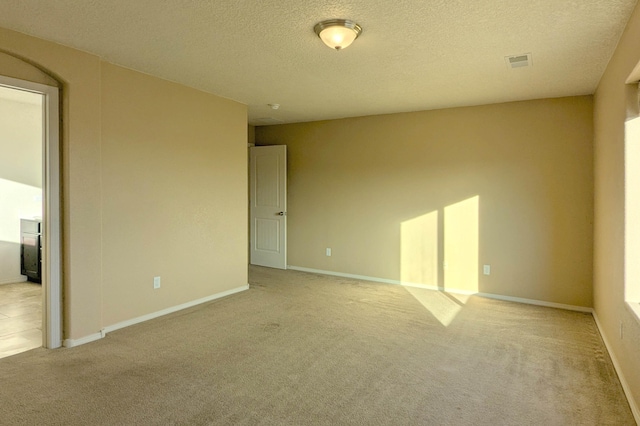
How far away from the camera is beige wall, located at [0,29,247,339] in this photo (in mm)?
3158

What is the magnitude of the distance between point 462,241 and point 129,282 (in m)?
3.94

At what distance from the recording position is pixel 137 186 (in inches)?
149

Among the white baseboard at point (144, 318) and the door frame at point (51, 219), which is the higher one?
the door frame at point (51, 219)

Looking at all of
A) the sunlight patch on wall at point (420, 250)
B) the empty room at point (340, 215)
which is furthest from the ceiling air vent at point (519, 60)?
the sunlight patch on wall at point (420, 250)

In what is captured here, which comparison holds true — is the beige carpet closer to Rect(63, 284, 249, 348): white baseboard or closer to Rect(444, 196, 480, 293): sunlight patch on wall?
Rect(63, 284, 249, 348): white baseboard

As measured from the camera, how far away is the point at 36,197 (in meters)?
5.75

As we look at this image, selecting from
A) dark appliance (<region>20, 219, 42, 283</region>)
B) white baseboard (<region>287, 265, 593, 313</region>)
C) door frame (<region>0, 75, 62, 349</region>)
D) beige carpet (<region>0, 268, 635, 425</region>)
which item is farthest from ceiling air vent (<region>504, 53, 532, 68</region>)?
dark appliance (<region>20, 219, 42, 283</region>)

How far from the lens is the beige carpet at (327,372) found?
2.27m

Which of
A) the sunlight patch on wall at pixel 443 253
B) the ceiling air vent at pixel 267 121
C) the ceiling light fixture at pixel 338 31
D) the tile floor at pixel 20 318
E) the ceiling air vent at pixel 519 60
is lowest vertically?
the tile floor at pixel 20 318

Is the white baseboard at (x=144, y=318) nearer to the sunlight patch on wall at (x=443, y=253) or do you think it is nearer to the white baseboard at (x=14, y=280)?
the sunlight patch on wall at (x=443, y=253)

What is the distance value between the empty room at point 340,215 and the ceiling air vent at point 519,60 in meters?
0.03

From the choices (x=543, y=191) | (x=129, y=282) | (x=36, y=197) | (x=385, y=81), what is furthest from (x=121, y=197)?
(x=543, y=191)

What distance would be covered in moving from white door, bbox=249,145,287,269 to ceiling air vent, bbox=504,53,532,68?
12.2 feet

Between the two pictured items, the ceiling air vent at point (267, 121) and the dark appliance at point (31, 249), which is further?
the ceiling air vent at point (267, 121)
